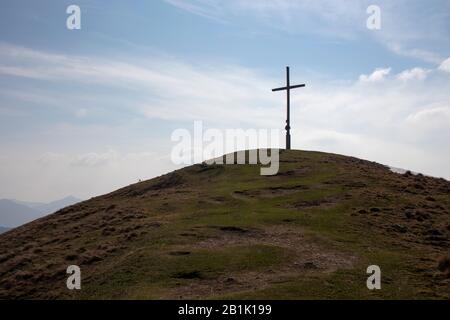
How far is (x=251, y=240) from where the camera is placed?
27.5 metres

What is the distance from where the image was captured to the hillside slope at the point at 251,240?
2141 cm

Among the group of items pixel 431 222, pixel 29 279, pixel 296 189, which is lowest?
pixel 29 279

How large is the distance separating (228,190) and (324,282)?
20.5 metres

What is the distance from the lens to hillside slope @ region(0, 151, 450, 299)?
21.4m

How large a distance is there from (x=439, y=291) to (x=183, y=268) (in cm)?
1202

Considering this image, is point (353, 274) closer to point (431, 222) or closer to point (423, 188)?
point (431, 222)

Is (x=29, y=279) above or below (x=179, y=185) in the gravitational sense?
below

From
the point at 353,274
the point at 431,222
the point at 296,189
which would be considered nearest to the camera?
the point at 353,274

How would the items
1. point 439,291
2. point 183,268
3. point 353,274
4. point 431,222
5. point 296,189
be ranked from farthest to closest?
1. point 296,189
2. point 431,222
3. point 183,268
4. point 353,274
5. point 439,291

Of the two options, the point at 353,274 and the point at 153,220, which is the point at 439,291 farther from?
the point at 153,220

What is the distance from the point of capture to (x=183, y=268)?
2334 centimetres
